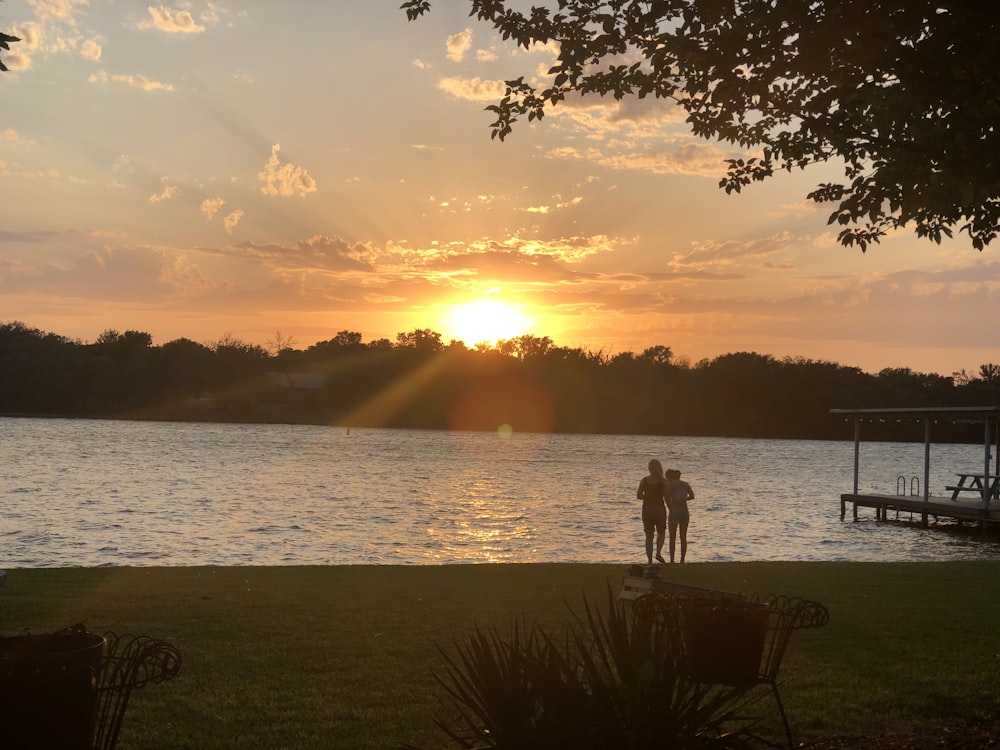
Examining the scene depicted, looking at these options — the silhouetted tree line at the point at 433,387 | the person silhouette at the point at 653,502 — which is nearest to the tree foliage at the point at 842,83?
the person silhouette at the point at 653,502

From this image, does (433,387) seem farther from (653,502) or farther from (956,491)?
(653,502)

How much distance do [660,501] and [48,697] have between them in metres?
13.9

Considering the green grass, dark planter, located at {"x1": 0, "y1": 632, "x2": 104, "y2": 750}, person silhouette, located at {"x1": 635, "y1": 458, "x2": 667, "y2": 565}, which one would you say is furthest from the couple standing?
dark planter, located at {"x1": 0, "y1": 632, "x2": 104, "y2": 750}

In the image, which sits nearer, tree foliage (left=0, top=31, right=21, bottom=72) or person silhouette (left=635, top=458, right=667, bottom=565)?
tree foliage (left=0, top=31, right=21, bottom=72)

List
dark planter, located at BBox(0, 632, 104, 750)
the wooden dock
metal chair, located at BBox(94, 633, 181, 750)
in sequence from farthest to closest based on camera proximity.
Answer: the wooden dock
metal chair, located at BBox(94, 633, 181, 750)
dark planter, located at BBox(0, 632, 104, 750)

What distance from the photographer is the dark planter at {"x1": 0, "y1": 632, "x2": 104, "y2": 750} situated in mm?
3869

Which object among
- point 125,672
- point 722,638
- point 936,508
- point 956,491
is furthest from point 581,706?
point 956,491

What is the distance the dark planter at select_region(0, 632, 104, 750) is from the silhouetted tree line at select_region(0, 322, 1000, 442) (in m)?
140

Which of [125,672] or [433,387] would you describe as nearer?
[125,672]

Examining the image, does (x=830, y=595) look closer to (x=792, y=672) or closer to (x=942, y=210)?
(x=792, y=672)

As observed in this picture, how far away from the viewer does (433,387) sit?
159000 millimetres

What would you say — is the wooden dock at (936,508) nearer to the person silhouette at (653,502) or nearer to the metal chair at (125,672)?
→ the person silhouette at (653,502)

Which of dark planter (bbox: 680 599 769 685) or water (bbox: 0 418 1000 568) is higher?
dark planter (bbox: 680 599 769 685)

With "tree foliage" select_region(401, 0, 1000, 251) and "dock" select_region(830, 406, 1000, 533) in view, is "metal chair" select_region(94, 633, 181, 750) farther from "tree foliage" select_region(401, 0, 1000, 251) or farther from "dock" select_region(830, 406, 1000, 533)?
"dock" select_region(830, 406, 1000, 533)
